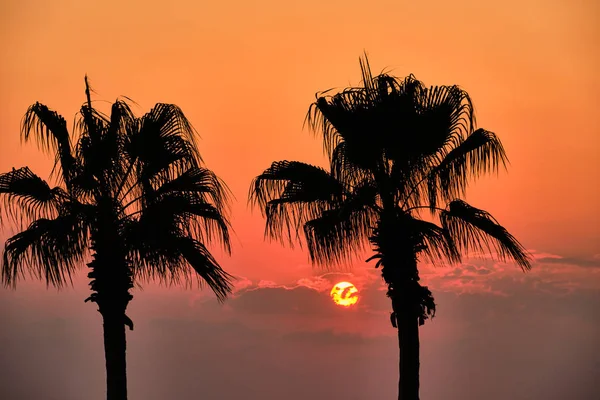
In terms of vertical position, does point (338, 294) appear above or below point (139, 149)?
below

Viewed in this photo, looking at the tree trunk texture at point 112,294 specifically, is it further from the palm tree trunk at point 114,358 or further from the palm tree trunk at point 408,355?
the palm tree trunk at point 408,355

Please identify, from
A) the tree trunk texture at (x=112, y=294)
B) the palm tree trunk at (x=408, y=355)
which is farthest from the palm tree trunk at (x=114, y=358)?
the palm tree trunk at (x=408, y=355)

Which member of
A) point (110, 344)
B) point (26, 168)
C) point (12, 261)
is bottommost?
point (110, 344)

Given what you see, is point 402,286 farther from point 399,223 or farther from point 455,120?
point 455,120

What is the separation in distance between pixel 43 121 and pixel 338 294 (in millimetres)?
8857

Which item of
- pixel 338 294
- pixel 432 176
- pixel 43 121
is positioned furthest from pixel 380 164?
pixel 43 121

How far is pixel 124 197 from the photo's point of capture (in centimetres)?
3228

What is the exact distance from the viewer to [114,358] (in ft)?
103

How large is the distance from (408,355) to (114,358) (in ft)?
23.8

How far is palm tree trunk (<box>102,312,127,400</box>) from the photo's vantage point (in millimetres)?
31344

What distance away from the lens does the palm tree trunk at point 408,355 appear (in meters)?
30.6

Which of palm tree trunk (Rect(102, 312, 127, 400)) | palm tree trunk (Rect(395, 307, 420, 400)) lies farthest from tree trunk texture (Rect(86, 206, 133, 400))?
palm tree trunk (Rect(395, 307, 420, 400))

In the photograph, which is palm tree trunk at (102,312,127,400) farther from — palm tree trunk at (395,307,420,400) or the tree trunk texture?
palm tree trunk at (395,307,420,400)

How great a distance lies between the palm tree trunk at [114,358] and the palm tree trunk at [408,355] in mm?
6879
